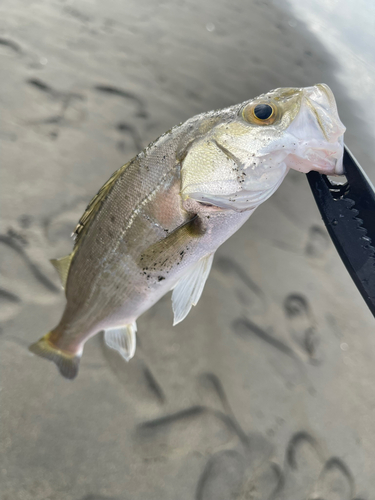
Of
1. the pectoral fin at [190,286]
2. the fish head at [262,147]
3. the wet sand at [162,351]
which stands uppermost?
the fish head at [262,147]

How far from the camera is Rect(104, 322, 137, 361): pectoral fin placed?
1411 millimetres

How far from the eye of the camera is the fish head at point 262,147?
1.00 metres

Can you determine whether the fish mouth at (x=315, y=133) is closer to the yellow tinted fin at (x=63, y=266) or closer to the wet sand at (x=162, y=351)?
the yellow tinted fin at (x=63, y=266)

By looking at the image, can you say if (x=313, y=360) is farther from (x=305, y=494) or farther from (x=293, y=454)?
(x=305, y=494)

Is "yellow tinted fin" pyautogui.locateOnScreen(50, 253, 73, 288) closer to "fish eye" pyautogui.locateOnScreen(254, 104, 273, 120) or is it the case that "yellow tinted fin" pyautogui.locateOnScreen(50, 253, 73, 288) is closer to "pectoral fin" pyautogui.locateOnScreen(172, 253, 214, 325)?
"pectoral fin" pyautogui.locateOnScreen(172, 253, 214, 325)

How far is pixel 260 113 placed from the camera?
105cm

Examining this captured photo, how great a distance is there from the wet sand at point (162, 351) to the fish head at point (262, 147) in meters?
1.12

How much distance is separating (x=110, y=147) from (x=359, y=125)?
11.1ft

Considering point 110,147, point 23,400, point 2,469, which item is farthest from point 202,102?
point 2,469

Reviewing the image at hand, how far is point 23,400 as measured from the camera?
1549 millimetres

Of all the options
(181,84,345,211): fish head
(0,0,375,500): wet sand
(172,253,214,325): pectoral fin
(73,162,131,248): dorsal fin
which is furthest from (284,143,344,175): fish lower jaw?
(0,0,375,500): wet sand

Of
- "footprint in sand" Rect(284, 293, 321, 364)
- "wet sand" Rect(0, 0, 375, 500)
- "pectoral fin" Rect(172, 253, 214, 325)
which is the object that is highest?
"pectoral fin" Rect(172, 253, 214, 325)

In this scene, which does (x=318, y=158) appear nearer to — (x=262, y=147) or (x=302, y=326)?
(x=262, y=147)

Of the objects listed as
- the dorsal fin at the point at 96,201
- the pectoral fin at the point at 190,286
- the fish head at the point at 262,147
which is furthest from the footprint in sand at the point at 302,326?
the dorsal fin at the point at 96,201
